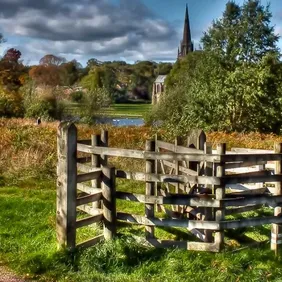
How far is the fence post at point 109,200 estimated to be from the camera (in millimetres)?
6734

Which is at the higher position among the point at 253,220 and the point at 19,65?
the point at 19,65

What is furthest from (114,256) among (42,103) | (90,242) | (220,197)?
(42,103)

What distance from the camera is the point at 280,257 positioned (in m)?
6.50

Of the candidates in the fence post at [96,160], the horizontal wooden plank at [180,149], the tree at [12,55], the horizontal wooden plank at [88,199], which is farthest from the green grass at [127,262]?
the tree at [12,55]

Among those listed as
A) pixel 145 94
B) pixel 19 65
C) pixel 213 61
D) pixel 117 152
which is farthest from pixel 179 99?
pixel 145 94

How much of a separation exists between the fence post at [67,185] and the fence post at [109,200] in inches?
20.7

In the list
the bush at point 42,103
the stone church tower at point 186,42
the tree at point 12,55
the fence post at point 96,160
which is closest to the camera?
the fence post at point 96,160

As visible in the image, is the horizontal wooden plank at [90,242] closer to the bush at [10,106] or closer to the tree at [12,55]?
the bush at [10,106]

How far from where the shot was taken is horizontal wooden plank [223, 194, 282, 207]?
6402 millimetres

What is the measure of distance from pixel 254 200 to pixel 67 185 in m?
2.90

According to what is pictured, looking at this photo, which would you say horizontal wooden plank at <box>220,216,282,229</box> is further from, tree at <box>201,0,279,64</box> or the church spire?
the church spire

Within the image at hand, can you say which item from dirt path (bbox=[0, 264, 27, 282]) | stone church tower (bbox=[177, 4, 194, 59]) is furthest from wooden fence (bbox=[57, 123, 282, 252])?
stone church tower (bbox=[177, 4, 194, 59])

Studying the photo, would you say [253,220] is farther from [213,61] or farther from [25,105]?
[25,105]

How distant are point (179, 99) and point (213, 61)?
1156 cm
